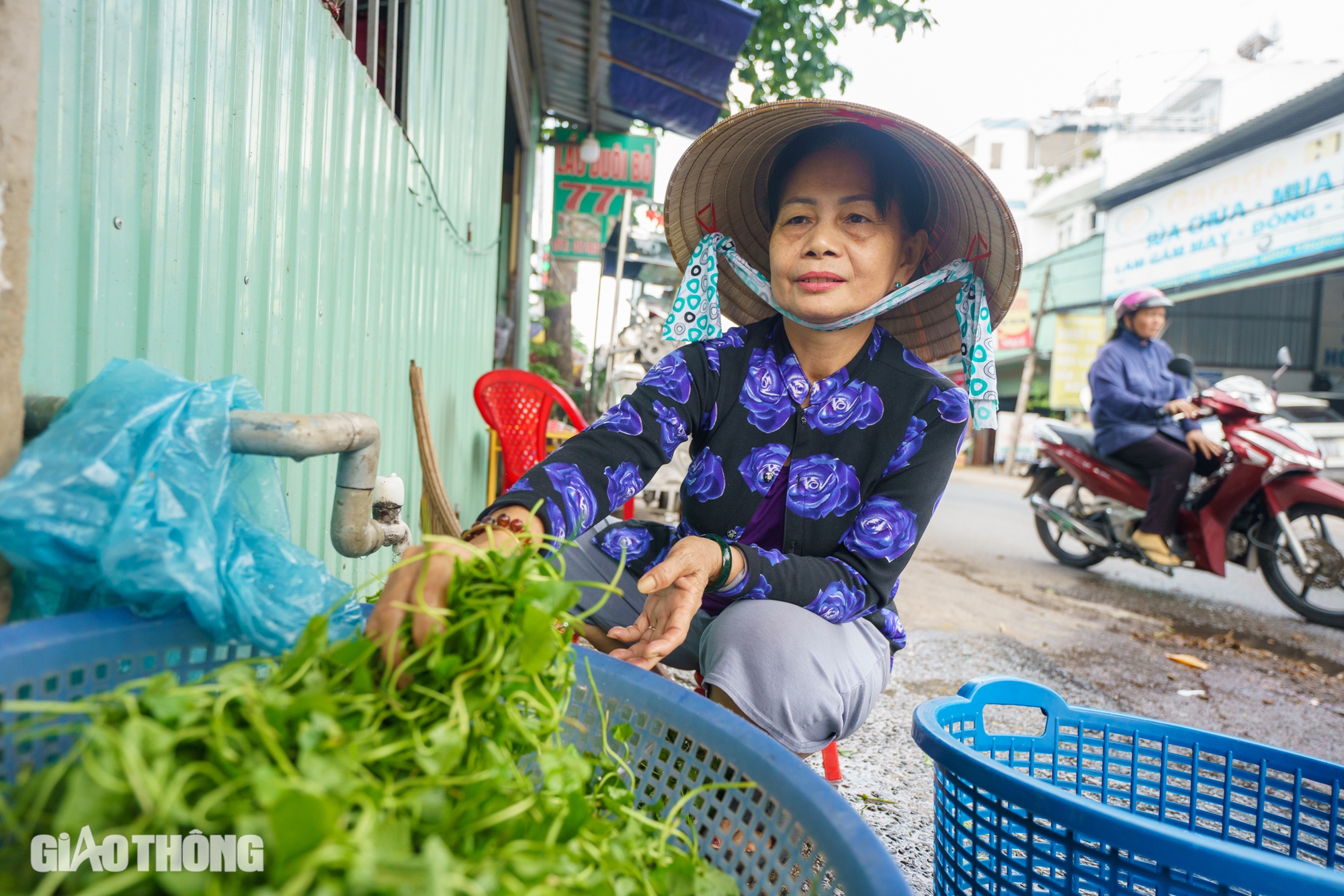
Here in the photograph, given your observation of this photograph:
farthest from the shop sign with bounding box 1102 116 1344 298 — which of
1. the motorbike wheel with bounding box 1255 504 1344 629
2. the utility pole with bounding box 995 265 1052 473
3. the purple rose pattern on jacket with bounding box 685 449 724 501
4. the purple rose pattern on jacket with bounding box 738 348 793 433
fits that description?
the purple rose pattern on jacket with bounding box 685 449 724 501

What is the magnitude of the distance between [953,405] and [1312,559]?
393cm

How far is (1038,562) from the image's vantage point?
19.6 feet

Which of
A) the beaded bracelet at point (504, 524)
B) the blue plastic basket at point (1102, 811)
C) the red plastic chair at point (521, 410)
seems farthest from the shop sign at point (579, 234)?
the blue plastic basket at point (1102, 811)

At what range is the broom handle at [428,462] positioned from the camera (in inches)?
111

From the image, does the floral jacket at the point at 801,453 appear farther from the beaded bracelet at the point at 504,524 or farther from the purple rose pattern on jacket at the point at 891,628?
the beaded bracelet at the point at 504,524

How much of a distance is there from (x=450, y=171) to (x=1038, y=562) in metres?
4.89

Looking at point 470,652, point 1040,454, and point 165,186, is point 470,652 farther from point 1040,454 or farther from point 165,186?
point 1040,454

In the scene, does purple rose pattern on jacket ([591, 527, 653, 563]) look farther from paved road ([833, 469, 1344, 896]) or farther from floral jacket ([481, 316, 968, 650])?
paved road ([833, 469, 1344, 896])

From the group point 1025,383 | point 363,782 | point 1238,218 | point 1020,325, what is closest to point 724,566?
point 363,782

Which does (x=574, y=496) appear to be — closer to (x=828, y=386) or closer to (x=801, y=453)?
(x=801, y=453)

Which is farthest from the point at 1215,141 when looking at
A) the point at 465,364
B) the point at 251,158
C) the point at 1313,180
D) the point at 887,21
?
the point at 251,158

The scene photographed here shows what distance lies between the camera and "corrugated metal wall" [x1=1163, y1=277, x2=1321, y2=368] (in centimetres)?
1586

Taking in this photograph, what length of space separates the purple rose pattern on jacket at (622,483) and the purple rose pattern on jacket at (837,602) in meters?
0.40

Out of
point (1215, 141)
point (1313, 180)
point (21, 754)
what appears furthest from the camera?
point (1215, 141)
